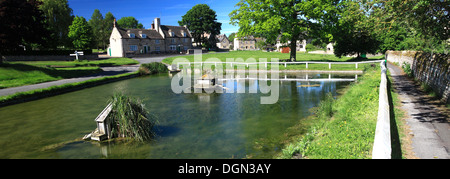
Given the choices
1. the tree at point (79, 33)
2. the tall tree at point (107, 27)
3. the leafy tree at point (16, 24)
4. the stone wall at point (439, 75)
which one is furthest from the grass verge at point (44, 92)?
the tall tree at point (107, 27)

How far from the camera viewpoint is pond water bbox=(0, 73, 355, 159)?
29.8 feet

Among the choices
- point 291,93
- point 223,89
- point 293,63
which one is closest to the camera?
point 291,93

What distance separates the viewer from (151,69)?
37.1 metres

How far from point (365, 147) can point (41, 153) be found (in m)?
9.99

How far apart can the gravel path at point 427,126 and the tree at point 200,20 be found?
3555 inches

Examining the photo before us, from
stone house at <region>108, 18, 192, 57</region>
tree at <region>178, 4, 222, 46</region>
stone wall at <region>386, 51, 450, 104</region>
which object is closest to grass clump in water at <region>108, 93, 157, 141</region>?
stone wall at <region>386, 51, 450, 104</region>

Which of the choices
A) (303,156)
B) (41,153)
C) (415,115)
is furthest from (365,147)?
(41,153)

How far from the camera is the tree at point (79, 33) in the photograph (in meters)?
69.1

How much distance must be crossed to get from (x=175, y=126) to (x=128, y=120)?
2.40 metres

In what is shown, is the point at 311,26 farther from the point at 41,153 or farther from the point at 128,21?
the point at 128,21

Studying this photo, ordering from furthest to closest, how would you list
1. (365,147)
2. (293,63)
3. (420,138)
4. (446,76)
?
(293,63), (446,76), (420,138), (365,147)

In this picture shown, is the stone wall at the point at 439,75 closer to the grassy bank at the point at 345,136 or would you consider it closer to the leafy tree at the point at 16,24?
the grassy bank at the point at 345,136

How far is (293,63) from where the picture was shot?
37.1 m

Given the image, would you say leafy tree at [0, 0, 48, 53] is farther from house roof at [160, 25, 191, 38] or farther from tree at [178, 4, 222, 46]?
tree at [178, 4, 222, 46]
